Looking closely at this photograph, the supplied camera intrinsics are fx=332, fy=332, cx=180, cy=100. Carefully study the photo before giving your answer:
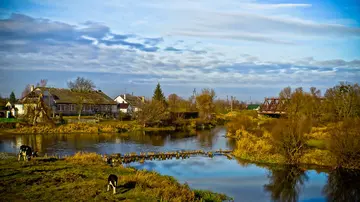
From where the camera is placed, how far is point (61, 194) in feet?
48.5

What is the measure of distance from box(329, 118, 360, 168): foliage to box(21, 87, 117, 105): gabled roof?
49656mm

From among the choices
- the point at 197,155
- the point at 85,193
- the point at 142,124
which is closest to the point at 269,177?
the point at 197,155

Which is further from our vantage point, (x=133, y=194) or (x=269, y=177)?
(x=269, y=177)

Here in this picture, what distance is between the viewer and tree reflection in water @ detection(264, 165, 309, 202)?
804 inches

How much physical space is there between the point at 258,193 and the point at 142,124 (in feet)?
135

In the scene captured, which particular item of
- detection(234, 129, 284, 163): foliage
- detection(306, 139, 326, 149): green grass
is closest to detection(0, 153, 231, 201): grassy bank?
detection(234, 129, 284, 163): foliage

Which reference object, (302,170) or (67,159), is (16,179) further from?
(302,170)

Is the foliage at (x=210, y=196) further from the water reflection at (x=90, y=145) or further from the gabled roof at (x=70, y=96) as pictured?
the gabled roof at (x=70, y=96)

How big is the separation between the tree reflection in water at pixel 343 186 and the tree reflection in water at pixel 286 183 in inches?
69.8

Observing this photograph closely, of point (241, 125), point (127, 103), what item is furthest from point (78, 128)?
point (127, 103)

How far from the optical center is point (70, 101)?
65688mm

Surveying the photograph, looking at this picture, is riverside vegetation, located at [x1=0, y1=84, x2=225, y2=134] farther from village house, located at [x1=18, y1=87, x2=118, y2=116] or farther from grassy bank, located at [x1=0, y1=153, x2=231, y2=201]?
grassy bank, located at [x1=0, y1=153, x2=231, y2=201]

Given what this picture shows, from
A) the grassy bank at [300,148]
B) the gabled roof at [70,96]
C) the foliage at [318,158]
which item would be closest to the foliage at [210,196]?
the grassy bank at [300,148]

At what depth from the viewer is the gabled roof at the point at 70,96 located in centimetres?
6281
